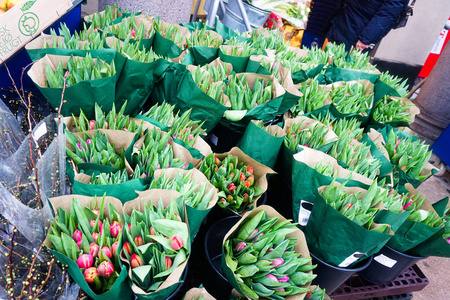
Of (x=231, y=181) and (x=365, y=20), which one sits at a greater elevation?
(x=365, y=20)

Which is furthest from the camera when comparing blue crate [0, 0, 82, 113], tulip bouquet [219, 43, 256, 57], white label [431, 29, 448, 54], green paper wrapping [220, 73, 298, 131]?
white label [431, 29, 448, 54]

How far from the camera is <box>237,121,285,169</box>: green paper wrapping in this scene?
132cm

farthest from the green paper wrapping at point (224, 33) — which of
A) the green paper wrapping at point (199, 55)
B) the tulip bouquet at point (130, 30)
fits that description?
the tulip bouquet at point (130, 30)

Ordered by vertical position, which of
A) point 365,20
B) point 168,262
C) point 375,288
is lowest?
point 375,288

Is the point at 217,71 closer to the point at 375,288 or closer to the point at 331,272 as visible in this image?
the point at 331,272

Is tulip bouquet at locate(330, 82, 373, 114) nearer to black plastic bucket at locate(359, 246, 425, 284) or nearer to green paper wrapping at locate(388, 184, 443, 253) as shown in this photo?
green paper wrapping at locate(388, 184, 443, 253)

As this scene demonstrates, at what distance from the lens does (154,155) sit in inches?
41.4

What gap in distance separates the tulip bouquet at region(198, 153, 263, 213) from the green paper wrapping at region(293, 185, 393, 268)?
217mm

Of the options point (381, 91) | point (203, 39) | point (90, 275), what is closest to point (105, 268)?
point (90, 275)

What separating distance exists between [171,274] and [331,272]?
0.70m

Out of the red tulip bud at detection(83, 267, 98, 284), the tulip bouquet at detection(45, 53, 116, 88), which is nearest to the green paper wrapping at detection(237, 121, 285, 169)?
the tulip bouquet at detection(45, 53, 116, 88)

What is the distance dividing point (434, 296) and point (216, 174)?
2.26 metres

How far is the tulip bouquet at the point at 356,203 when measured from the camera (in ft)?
3.56

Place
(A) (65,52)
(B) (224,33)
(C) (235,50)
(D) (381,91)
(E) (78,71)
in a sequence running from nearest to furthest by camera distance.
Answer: (E) (78,71)
(A) (65,52)
(C) (235,50)
(D) (381,91)
(B) (224,33)
